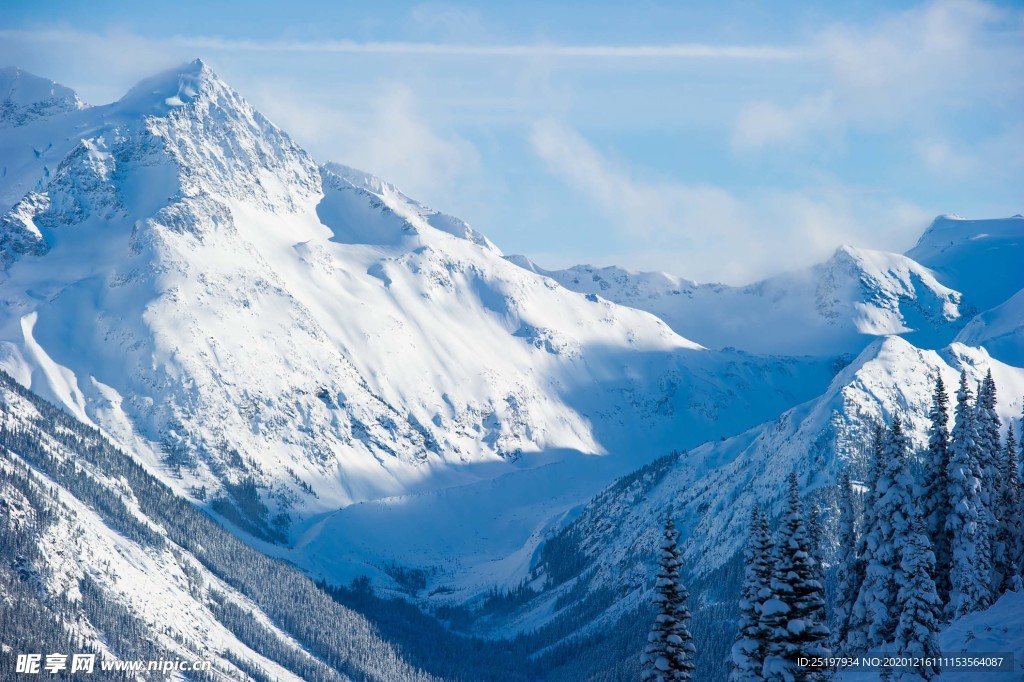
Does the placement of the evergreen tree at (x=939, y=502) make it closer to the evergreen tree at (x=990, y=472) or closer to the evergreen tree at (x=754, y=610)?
the evergreen tree at (x=990, y=472)

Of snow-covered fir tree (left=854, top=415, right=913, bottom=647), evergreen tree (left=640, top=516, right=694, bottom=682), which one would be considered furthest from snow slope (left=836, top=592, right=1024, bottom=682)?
evergreen tree (left=640, top=516, right=694, bottom=682)

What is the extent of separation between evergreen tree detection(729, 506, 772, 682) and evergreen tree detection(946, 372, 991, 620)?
21.2 meters

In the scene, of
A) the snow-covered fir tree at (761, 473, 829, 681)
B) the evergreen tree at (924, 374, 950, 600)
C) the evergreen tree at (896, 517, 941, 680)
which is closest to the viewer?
the snow-covered fir tree at (761, 473, 829, 681)

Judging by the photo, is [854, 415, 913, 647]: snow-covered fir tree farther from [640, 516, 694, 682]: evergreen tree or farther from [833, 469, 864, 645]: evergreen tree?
[640, 516, 694, 682]: evergreen tree

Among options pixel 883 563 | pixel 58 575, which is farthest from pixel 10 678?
pixel 883 563

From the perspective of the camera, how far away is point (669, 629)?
55.7 metres

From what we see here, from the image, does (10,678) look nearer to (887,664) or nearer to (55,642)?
(55,642)

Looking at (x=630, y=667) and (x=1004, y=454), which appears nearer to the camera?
(x=1004, y=454)

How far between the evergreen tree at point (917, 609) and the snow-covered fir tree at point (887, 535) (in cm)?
151

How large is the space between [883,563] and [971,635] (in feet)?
21.5

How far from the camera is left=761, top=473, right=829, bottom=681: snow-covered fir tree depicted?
50594 mm

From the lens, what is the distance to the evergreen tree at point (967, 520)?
75188 millimetres

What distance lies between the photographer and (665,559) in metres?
55.3

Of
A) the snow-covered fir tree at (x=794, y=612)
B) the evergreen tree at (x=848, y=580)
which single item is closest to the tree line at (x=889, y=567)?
the snow-covered fir tree at (x=794, y=612)
